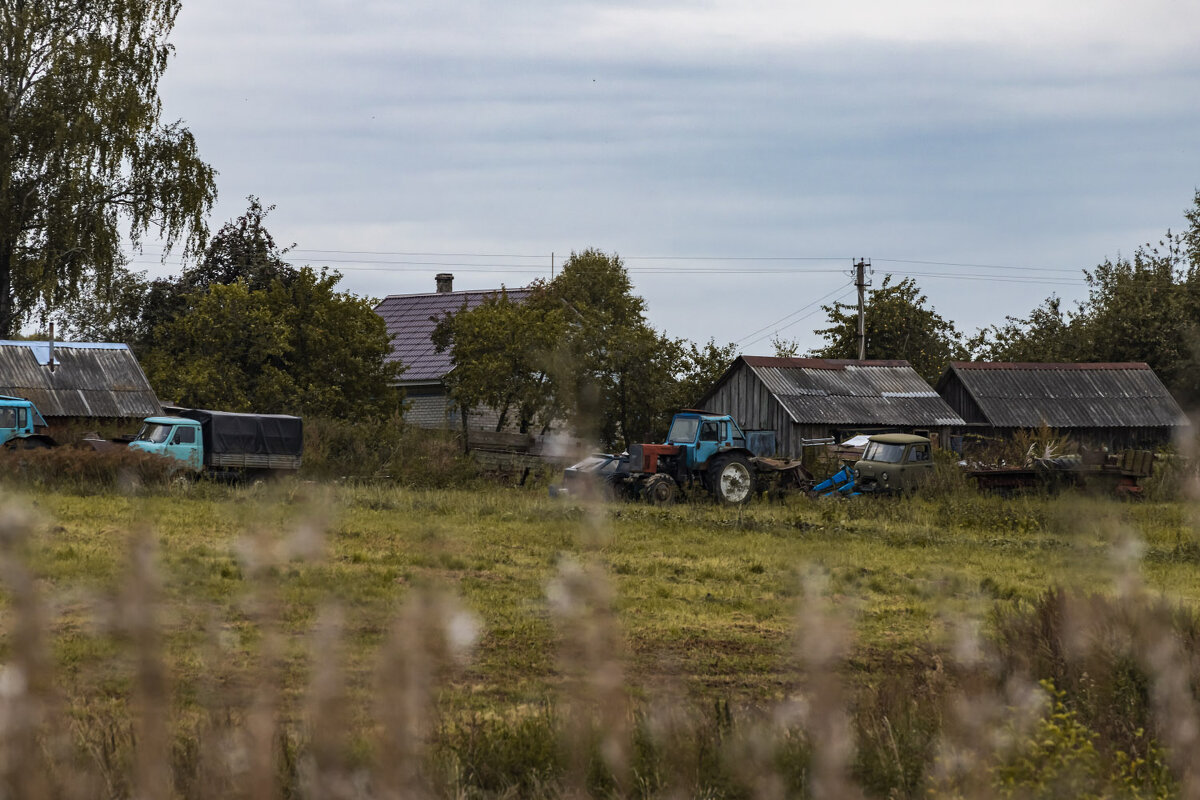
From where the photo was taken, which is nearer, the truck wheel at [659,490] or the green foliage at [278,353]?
the truck wheel at [659,490]

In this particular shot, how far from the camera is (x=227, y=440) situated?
28.9 meters

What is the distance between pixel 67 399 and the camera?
3316 cm

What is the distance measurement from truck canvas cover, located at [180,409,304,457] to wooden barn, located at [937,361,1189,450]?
23678mm

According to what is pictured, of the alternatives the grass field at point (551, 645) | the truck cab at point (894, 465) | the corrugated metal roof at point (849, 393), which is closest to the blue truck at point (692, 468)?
the truck cab at point (894, 465)

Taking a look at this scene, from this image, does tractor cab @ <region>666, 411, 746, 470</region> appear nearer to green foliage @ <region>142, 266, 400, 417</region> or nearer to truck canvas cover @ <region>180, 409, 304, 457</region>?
truck canvas cover @ <region>180, 409, 304, 457</region>

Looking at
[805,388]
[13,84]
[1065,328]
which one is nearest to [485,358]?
[805,388]

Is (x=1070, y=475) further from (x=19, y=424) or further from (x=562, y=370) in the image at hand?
(x=19, y=424)

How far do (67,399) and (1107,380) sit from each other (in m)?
34.2

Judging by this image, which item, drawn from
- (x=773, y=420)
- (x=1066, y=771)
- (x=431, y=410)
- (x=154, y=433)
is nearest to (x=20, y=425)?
(x=154, y=433)

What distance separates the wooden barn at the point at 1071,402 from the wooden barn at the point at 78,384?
26.0 m

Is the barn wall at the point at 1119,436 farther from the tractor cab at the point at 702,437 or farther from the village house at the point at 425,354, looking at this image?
the tractor cab at the point at 702,437

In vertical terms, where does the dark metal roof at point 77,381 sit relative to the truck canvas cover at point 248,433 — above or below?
above

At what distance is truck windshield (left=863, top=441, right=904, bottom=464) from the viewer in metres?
30.0

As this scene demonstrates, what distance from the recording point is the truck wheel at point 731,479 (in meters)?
26.7
